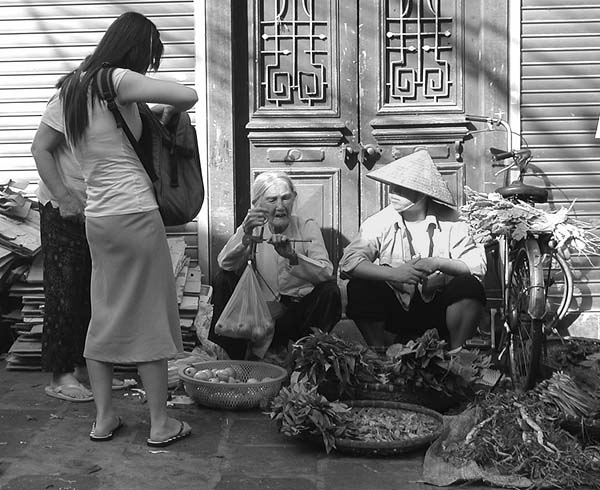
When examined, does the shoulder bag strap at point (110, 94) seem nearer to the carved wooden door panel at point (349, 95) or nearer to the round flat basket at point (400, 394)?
the round flat basket at point (400, 394)

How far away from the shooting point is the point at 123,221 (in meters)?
3.95

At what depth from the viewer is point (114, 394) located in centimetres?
Answer: 505

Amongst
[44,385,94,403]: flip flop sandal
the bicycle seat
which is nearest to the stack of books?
[44,385,94,403]: flip flop sandal

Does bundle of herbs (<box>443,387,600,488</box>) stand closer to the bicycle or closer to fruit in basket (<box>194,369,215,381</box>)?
the bicycle

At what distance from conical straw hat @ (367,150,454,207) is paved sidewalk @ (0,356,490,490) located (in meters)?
1.59

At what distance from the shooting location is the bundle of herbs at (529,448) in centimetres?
362

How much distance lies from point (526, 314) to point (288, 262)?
1434 mm

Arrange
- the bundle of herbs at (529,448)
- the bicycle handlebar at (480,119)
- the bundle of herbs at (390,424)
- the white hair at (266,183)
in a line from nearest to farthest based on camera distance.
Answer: the bundle of herbs at (529,448)
the bundle of herbs at (390,424)
the white hair at (266,183)
the bicycle handlebar at (480,119)

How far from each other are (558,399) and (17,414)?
2672 millimetres

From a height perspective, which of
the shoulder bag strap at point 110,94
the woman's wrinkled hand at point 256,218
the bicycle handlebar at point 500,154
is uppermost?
the shoulder bag strap at point 110,94

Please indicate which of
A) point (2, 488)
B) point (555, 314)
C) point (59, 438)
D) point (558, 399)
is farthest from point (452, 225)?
point (2, 488)

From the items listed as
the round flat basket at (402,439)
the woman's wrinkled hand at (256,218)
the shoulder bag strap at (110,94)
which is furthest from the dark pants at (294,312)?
the shoulder bag strap at (110,94)

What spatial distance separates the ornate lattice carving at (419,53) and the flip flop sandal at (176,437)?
120 inches

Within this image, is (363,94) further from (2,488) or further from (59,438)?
(2,488)
